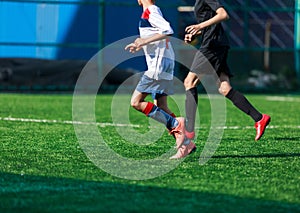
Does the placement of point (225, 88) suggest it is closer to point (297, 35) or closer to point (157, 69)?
point (157, 69)

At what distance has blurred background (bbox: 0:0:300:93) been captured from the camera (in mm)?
18281

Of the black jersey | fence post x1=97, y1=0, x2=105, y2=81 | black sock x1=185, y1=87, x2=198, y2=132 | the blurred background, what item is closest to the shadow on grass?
black sock x1=185, y1=87, x2=198, y2=132

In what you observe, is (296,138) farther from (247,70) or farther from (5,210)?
(247,70)

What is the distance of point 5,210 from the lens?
4398 mm

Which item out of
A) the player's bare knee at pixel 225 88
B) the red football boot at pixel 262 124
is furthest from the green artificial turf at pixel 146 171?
the player's bare knee at pixel 225 88

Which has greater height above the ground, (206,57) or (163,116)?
(206,57)

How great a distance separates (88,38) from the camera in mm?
19984

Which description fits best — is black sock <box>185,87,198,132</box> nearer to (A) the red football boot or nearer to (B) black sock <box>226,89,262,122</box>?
(B) black sock <box>226,89,262,122</box>

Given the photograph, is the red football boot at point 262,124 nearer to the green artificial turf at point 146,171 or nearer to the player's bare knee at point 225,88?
the green artificial turf at point 146,171

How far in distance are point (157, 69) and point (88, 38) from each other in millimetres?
13532

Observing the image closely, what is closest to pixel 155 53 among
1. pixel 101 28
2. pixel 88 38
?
pixel 101 28

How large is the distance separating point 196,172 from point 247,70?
15.2m

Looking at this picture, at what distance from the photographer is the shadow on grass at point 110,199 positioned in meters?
4.52

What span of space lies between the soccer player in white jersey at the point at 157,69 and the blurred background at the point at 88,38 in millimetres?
10573
